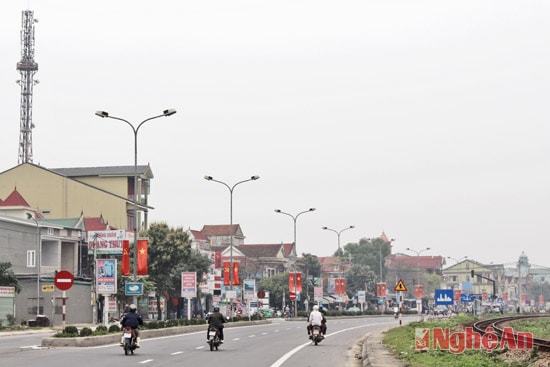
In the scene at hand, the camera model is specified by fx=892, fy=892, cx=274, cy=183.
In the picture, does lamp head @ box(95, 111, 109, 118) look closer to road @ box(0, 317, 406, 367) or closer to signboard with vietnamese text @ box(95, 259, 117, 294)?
signboard with vietnamese text @ box(95, 259, 117, 294)

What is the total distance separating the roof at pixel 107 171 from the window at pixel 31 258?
26.3 m

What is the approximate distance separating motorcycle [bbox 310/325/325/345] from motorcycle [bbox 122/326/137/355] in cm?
962

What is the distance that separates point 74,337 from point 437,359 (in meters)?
15.4

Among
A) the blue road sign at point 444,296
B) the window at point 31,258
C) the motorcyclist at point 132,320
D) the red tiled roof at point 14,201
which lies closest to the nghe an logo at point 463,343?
the motorcyclist at point 132,320

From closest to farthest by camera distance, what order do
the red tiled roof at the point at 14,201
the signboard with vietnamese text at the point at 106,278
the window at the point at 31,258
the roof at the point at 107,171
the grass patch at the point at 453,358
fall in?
the grass patch at the point at 453,358 → the signboard with vietnamese text at the point at 106,278 → the window at the point at 31,258 → the red tiled roof at the point at 14,201 → the roof at the point at 107,171

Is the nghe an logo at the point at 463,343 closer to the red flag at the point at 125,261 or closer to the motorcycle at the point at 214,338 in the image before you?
the motorcycle at the point at 214,338

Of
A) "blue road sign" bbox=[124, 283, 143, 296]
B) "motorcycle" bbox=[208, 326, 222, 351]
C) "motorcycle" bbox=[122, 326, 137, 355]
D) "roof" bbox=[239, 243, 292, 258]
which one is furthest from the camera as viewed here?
"roof" bbox=[239, 243, 292, 258]

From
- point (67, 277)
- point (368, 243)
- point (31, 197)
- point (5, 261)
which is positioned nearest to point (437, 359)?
point (67, 277)

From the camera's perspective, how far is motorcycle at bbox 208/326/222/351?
31.1m

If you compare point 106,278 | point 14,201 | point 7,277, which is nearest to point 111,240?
point 14,201

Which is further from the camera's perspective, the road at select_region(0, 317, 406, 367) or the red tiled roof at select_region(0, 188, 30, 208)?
the red tiled roof at select_region(0, 188, 30, 208)

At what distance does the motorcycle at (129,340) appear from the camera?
2809 centimetres

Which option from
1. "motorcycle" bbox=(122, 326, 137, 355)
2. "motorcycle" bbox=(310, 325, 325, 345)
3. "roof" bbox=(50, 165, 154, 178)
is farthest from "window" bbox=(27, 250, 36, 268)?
"motorcycle" bbox=(122, 326, 137, 355)

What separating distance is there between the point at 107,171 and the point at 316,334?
75.9m
